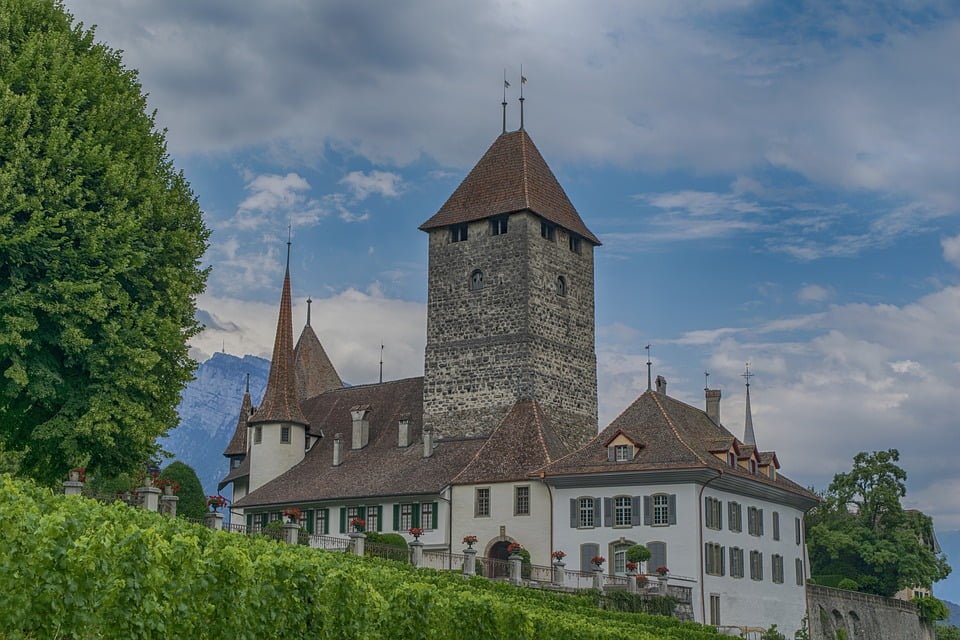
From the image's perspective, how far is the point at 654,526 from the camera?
1927 inches

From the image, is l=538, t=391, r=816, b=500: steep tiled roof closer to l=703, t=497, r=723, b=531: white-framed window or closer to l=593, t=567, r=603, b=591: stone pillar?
l=703, t=497, r=723, b=531: white-framed window

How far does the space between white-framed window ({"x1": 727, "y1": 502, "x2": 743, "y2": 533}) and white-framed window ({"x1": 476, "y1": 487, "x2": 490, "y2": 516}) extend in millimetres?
9474

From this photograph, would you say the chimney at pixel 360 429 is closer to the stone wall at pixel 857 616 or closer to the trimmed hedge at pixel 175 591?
the stone wall at pixel 857 616

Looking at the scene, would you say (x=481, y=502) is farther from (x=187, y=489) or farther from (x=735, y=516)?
(x=187, y=489)

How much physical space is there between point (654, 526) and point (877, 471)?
23.5m

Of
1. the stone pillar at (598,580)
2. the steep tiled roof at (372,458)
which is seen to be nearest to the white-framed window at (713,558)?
the stone pillar at (598,580)

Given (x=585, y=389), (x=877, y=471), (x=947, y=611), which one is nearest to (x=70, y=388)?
(x=585, y=389)

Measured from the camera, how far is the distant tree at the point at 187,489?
55281 mm

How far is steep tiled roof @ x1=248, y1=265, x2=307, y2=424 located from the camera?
62.6m

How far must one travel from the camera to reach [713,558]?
48.7 m

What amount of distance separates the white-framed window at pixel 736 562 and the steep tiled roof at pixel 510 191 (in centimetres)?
1715

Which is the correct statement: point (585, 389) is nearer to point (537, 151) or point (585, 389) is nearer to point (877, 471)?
point (537, 151)

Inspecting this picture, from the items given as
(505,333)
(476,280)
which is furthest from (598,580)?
(476,280)

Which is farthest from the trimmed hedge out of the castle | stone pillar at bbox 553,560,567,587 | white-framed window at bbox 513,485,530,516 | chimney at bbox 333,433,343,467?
chimney at bbox 333,433,343,467
